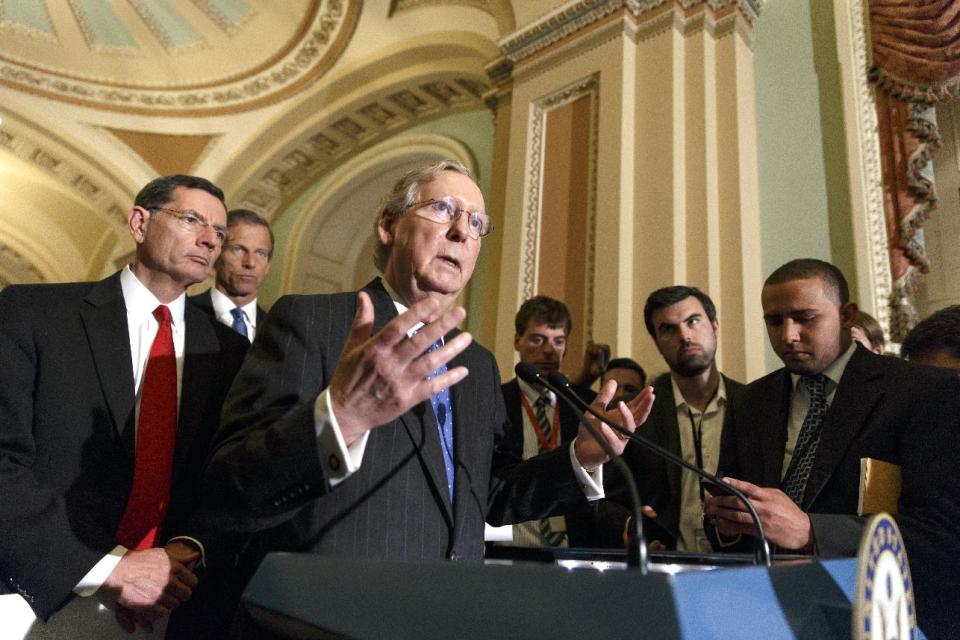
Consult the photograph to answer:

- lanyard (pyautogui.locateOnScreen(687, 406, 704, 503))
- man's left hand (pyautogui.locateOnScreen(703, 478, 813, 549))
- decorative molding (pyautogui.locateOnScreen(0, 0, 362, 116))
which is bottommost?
man's left hand (pyautogui.locateOnScreen(703, 478, 813, 549))

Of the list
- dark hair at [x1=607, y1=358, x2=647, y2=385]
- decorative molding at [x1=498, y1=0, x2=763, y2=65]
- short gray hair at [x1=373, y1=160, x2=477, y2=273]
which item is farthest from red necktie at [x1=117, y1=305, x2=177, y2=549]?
decorative molding at [x1=498, y1=0, x2=763, y2=65]

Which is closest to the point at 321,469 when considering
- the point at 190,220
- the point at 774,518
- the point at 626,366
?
the point at 774,518

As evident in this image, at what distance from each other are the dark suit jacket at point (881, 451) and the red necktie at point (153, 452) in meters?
1.23

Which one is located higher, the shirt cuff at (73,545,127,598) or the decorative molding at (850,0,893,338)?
the decorative molding at (850,0,893,338)

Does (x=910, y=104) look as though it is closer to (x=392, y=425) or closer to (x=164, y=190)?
(x=164, y=190)

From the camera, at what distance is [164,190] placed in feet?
6.11

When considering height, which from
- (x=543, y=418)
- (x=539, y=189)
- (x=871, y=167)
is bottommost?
(x=543, y=418)

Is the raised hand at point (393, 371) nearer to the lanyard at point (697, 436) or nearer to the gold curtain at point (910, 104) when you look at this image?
the lanyard at point (697, 436)

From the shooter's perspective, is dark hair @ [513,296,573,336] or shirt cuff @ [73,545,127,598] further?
dark hair @ [513,296,573,336]

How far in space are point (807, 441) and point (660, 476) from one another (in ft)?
1.77

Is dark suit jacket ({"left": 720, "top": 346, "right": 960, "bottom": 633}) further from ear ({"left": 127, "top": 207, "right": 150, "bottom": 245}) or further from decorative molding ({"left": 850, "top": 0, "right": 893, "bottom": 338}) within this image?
decorative molding ({"left": 850, "top": 0, "right": 893, "bottom": 338})

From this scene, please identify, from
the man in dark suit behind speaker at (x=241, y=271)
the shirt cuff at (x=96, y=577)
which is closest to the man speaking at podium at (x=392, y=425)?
the shirt cuff at (x=96, y=577)

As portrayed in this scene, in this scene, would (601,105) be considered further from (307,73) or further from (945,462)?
(307,73)

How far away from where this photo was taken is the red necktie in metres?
1.42
